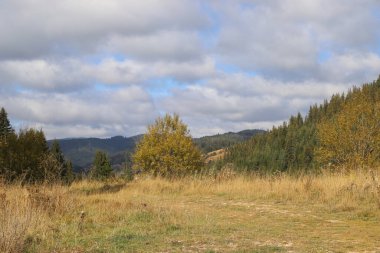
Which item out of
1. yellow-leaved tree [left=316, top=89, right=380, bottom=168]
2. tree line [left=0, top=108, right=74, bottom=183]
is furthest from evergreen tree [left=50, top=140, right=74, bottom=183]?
yellow-leaved tree [left=316, top=89, right=380, bottom=168]

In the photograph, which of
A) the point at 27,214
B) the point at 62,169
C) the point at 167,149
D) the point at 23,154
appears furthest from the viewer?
the point at 167,149

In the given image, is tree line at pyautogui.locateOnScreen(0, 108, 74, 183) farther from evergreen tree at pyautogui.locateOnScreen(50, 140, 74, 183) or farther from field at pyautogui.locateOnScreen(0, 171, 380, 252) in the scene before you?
field at pyautogui.locateOnScreen(0, 171, 380, 252)

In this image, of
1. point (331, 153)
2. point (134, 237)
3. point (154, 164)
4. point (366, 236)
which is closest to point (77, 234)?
point (134, 237)

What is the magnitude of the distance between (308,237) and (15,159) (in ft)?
40.9

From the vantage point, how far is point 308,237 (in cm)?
686

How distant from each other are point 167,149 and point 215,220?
24.3 meters

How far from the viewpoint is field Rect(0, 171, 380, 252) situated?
618 centimetres

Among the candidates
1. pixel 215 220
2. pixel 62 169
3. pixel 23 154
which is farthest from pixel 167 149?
pixel 215 220

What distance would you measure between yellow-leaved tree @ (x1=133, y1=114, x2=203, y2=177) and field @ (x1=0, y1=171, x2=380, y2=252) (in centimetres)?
1870

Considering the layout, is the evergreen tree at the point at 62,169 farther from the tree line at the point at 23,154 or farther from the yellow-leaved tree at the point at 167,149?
the yellow-leaved tree at the point at 167,149

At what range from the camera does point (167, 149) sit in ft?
108

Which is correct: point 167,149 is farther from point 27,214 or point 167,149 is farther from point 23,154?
point 27,214

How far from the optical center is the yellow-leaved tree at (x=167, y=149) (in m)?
32.8

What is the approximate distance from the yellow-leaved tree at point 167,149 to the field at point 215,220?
18.7m
